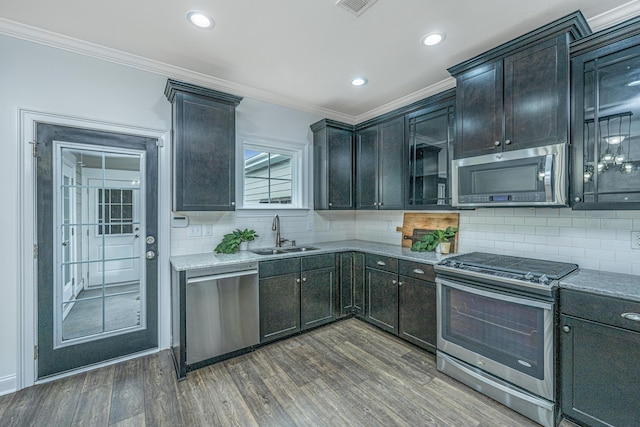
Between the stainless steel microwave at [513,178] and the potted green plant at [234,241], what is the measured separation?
218 cm

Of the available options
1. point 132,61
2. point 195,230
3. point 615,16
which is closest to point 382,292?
point 195,230

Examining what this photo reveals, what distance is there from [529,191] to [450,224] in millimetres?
1086

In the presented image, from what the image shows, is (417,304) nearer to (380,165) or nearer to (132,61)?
(380,165)

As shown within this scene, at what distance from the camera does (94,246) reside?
2.53m

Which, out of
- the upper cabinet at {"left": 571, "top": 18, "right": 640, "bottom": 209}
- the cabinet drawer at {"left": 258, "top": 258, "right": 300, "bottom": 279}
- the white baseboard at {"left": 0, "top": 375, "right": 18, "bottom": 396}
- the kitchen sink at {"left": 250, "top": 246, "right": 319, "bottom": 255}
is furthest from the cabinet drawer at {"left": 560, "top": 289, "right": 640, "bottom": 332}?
the white baseboard at {"left": 0, "top": 375, "right": 18, "bottom": 396}

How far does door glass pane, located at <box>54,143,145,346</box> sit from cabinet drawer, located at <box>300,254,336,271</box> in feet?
5.23

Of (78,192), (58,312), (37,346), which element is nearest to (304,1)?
(78,192)

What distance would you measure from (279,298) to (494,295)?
1.94 metres

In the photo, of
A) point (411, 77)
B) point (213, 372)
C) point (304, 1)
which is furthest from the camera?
point (411, 77)

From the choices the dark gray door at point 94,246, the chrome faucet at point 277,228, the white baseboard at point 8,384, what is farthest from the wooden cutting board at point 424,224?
the white baseboard at point 8,384

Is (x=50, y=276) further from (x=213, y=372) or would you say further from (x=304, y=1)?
(x=304, y=1)

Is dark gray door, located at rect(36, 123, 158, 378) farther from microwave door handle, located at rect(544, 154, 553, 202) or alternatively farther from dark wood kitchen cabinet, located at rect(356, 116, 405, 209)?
microwave door handle, located at rect(544, 154, 553, 202)

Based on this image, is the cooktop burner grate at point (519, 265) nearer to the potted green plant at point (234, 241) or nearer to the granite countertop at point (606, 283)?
the granite countertop at point (606, 283)

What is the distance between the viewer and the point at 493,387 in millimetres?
2070
